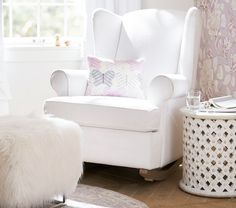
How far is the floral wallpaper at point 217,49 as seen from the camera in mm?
3939

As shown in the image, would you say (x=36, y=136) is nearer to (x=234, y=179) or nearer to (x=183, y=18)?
(x=234, y=179)

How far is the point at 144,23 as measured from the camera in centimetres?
407

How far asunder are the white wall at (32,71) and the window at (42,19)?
250 mm

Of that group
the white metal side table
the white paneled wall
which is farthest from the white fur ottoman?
the white paneled wall

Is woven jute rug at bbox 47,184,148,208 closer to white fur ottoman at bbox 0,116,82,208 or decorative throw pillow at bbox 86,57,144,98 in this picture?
white fur ottoman at bbox 0,116,82,208

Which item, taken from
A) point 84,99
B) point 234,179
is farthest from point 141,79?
point 234,179

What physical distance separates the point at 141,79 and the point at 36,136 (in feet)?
4.52

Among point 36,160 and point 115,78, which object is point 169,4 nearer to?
point 115,78

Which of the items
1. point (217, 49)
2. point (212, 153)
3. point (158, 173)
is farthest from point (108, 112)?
point (217, 49)

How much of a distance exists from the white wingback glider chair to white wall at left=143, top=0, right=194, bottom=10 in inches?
24.4

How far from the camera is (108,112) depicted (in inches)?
131

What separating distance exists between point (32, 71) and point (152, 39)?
127 centimetres

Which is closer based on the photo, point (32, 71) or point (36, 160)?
point (36, 160)

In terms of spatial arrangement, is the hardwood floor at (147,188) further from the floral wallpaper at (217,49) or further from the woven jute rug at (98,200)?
the floral wallpaper at (217,49)
